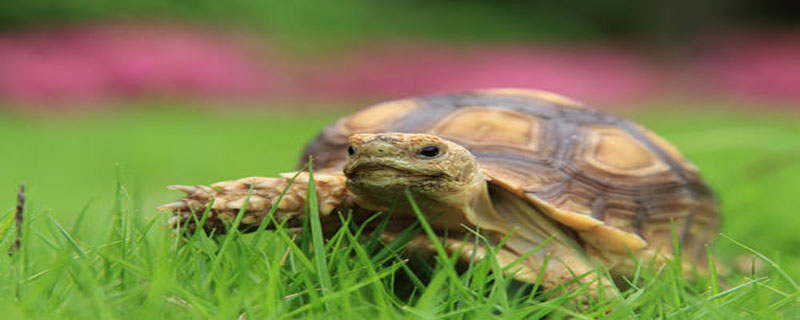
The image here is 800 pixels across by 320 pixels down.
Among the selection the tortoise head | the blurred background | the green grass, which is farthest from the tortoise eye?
the blurred background

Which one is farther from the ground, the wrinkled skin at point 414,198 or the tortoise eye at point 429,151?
the tortoise eye at point 429,151

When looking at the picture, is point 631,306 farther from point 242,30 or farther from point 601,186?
point 242,30

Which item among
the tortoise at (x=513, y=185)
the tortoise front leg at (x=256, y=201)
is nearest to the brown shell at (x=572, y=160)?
the tortoise at (x=513, y=185)

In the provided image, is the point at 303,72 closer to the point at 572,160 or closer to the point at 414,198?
the point at 572,160

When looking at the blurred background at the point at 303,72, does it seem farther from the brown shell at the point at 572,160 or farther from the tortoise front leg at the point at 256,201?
the tortoise front leg at the point at 256,201

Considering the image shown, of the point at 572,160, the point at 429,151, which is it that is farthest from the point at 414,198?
the point at 572,160

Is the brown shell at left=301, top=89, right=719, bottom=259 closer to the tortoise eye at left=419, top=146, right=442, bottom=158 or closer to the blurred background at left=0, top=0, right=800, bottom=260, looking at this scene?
the tortoise eye at left=419, top=146, right=442, bottom=158

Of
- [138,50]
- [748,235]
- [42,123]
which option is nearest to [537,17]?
[138,50]

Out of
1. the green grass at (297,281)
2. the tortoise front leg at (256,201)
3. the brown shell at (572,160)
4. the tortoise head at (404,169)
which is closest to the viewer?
the green grass at (297,281)
